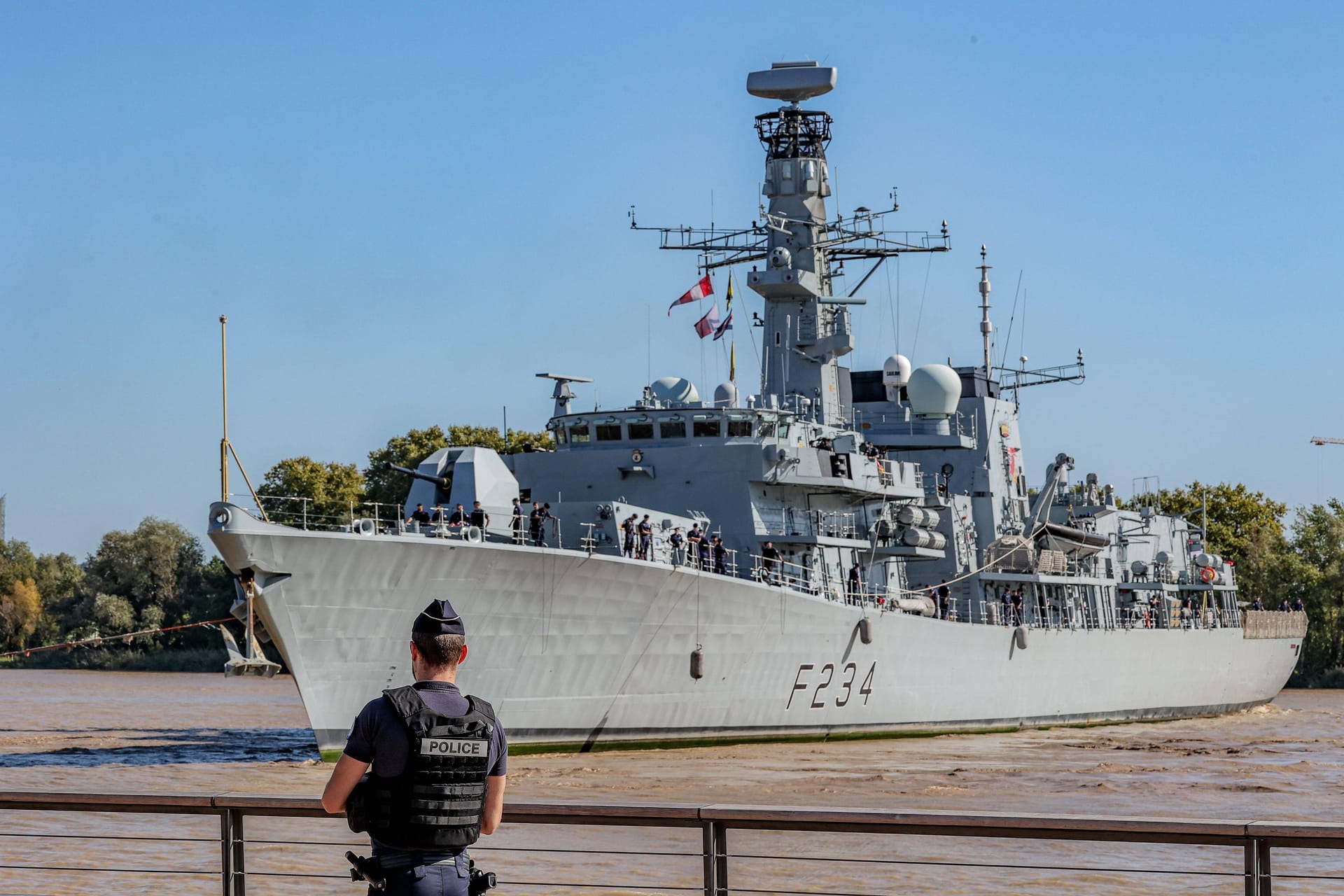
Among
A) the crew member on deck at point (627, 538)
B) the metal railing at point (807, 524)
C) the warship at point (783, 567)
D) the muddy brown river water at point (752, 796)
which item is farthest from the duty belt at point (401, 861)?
the metal railing at point (807, 524)

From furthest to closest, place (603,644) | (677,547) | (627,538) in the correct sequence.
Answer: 1. (677,547)
2. (627,538)
3. (603,644)

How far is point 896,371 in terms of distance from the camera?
3544 cm

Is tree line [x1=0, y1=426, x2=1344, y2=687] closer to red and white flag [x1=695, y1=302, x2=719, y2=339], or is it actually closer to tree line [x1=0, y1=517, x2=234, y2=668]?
tree line [x1=0, y1=517, x2=234, y2=668]

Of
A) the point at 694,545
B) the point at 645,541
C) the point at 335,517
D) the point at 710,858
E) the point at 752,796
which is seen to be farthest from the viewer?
the point at 335,517

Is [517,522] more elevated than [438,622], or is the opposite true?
[517,522]

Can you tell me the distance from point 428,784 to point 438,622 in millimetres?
486

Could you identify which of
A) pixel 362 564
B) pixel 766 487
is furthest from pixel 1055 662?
pixel 362 564

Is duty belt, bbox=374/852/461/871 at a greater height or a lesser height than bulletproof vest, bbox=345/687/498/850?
lesser

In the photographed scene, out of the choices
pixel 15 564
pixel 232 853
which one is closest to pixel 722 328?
pixel 232 853

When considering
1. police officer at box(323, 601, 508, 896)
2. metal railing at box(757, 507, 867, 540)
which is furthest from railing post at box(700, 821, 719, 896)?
metal railing at box(757, 507, 867, 540)

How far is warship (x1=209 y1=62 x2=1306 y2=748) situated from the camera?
20672 mm

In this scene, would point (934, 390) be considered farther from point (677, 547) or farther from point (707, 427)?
point (677, 547)

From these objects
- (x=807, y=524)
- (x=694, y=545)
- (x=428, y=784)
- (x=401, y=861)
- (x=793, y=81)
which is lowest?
(x=401, y=861)

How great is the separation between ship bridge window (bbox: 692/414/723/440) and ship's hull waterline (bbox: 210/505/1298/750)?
11.7 ft
